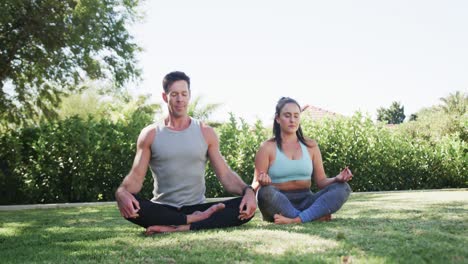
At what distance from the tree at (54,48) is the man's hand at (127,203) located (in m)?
7.78

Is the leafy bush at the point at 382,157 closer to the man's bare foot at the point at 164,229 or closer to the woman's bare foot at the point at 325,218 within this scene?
the woman's bare foot at the point at 325,218

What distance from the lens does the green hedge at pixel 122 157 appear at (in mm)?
11578

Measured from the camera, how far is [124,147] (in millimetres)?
12055

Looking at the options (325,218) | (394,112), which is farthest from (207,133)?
(394,112)

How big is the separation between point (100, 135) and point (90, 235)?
24.0 ft

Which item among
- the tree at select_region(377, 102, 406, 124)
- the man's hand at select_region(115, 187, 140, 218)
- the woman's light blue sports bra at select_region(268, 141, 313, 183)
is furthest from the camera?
the tree at select_region(377, 102, 406, 124)

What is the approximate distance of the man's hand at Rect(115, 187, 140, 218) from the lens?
14.4 ft

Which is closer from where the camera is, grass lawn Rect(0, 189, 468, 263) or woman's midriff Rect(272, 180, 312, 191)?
grass lawn Rect(0, 189, 468, 263)

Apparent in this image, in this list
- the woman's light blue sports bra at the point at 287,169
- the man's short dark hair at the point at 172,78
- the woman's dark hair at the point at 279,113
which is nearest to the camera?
the man's short dark hair at the point at 172,78

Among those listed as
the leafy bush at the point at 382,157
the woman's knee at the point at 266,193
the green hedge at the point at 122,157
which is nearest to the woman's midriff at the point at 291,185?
the woman's knee at the point at 266,193

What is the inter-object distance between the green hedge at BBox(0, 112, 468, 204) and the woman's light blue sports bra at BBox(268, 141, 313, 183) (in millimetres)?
6703

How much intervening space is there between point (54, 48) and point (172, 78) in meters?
8.82

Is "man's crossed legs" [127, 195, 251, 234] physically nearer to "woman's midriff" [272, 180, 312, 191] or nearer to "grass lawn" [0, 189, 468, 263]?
"grass lawn" [0, 189, 468, 263]

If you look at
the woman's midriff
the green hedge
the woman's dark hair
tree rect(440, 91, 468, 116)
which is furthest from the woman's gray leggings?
tree rect(440, 91, 468, 116)
